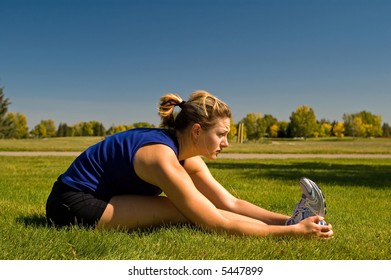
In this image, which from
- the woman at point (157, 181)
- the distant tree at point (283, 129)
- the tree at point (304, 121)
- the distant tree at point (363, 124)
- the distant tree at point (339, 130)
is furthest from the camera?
the distant tree at point (339, 130)

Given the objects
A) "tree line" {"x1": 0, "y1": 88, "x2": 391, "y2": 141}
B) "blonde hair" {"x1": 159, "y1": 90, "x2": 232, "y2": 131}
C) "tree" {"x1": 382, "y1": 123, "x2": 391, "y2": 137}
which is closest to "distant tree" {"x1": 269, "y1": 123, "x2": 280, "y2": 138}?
"tree line" {"x1": 0, "y1": 88, "x2": 391, "y2": 141}

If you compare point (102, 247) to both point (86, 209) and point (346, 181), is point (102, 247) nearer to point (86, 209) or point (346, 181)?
point (86, 209)

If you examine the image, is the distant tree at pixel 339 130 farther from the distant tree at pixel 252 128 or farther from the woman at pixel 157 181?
the woman at pixel 157 181

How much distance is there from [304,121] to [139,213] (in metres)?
82.3

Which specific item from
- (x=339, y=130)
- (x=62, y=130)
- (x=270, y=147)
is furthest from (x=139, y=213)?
(x=62, y=130)

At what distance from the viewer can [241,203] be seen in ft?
13.9

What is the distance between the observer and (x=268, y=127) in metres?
99.0

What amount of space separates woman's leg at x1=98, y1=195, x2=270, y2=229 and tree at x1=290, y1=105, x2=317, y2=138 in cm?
8168

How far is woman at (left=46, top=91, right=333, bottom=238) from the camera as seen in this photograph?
3348 millimetres

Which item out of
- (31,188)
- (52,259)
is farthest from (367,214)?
(31,188)

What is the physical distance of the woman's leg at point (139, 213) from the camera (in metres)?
3.63

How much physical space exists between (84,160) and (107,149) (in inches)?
8.8

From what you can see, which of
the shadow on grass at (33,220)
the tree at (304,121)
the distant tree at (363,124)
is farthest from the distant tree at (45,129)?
the shadow on grass at (33,220)
